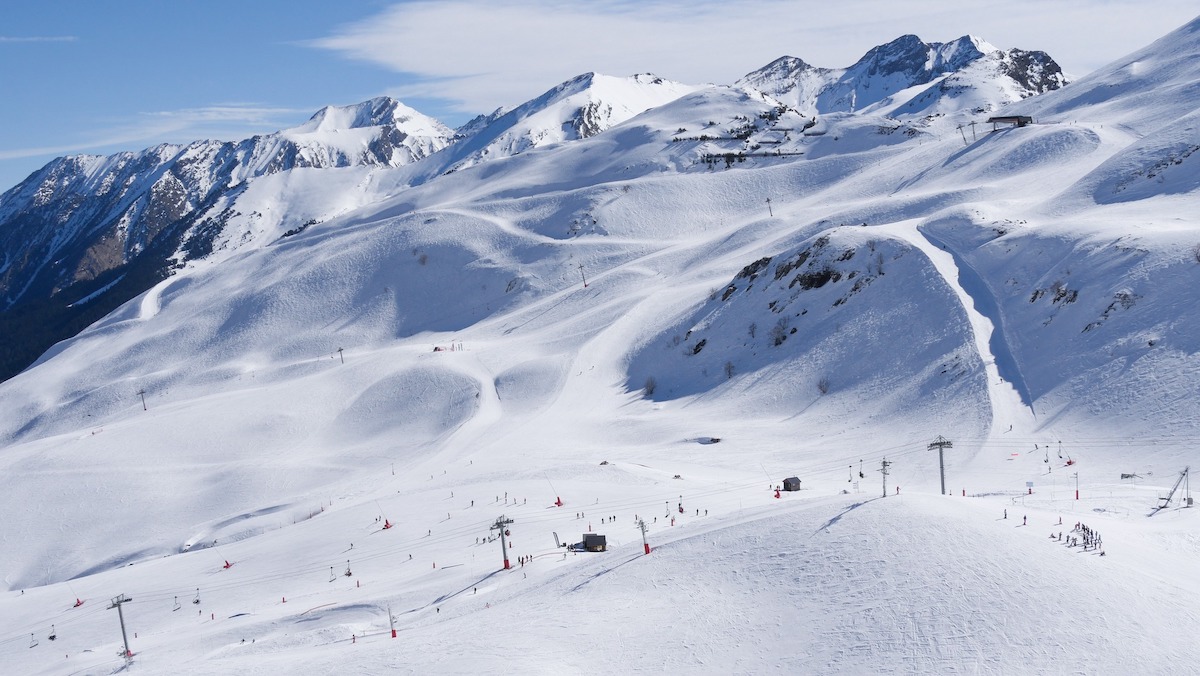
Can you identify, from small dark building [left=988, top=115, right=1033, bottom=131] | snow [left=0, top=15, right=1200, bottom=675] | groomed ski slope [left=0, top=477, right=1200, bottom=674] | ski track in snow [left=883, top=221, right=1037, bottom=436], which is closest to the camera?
groomed ski slope [left=0, top=477, right=1200, bottom=674]

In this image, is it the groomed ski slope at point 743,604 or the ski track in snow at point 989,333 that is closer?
the groomed ski slope at point 743,604

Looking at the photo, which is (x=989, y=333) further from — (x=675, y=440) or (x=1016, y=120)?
(x=1016, y=120)

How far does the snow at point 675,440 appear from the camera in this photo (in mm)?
29953

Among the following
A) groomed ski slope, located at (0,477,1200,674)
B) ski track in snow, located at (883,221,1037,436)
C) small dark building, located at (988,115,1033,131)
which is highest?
small dark building, located at (988,115,1033,131)

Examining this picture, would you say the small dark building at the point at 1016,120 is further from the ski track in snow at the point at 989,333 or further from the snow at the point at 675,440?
the ski track in snow at the point at 989,333

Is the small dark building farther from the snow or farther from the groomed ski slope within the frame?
the groomed ski slope

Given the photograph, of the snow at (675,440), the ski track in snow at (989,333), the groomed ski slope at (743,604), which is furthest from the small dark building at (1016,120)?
the groomed ski slope at (743,604)

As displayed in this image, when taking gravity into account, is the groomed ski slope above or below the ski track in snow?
below

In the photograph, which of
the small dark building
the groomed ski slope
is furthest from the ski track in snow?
the small dark building

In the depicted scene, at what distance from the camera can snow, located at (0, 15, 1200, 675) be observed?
30.0m

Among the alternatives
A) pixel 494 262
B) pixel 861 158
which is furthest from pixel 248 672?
pixel 861 158

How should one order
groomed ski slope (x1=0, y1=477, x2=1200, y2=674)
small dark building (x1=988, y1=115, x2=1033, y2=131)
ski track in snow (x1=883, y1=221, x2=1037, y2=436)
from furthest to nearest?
small dark building (x1=988, y1=115, x2=1033, y2=131), ski track in snow (x1=883, y1=221, x2=1037, y2=436), groomed ski slope (x1=0, y1=477, x2=1200, y2=674)

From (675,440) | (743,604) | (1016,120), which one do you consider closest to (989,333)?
(675,440)

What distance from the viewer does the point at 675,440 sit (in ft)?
212
